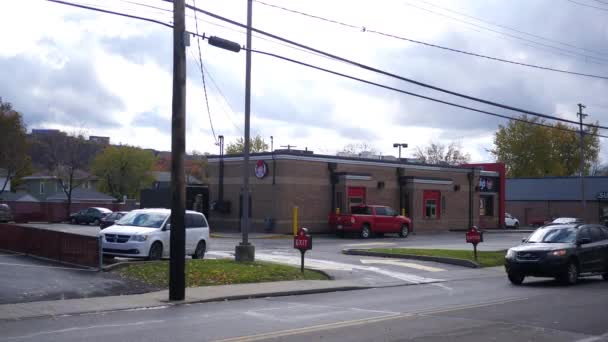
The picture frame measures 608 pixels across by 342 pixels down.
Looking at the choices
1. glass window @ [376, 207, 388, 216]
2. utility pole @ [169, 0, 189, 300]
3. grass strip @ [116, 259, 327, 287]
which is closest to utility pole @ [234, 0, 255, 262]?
grass strip @ [116, 259, 327, 287]

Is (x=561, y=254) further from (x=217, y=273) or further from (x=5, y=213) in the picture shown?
(x=5, y=213)

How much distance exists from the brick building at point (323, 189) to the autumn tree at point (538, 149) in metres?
44.2

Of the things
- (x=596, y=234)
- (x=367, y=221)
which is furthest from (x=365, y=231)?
(x=596, y=234)

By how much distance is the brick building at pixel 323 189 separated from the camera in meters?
41.2

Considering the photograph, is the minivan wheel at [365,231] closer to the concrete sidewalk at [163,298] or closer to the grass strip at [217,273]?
the grass strip at [217,273]

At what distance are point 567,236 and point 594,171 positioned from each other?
340ft

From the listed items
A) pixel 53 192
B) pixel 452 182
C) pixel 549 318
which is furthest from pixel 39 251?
pixel 53 192

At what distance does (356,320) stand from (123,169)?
217ft

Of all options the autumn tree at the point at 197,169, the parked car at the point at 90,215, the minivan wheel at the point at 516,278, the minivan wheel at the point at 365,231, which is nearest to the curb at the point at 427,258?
the minivan wheel at the point at 516,278

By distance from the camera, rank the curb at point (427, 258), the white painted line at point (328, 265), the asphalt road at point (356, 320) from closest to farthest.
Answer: the asphalt road at point (356, 320) → the white painted line at point (328, 265) → the curb at point (427, 258)

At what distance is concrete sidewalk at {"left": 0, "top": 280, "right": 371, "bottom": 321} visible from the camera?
12.8 meters

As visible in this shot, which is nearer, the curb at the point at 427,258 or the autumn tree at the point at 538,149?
the curb at the point at 427,258

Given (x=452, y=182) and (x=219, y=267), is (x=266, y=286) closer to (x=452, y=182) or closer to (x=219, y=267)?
(x=219, y=267)

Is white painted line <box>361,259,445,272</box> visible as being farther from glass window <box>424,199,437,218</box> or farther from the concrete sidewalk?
glass window <box>424,199,437,218</box>
